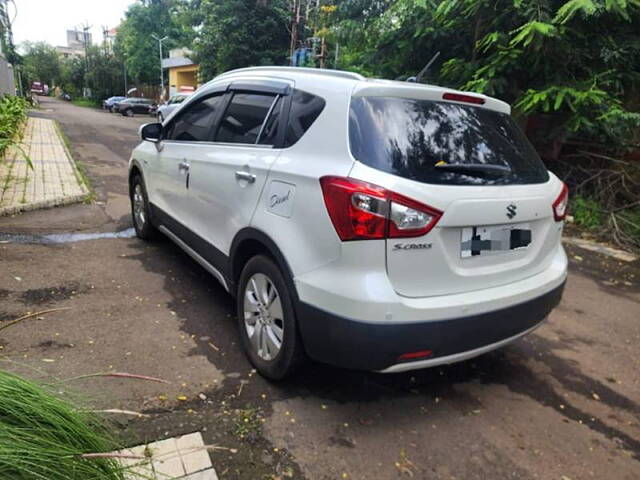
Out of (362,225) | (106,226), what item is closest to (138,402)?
(362,225)

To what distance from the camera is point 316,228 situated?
91.4 inches

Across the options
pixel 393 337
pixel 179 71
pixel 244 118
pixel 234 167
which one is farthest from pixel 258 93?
pixel 179 71

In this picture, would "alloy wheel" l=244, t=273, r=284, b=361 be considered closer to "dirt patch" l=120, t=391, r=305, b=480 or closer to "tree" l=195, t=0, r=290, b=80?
"dirt patch" l=120, t=391, r=305, b=480

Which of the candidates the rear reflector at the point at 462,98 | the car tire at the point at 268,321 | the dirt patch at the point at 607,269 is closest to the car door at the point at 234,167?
the car tire at the point at 268,321

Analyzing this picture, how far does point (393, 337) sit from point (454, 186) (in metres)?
0.79

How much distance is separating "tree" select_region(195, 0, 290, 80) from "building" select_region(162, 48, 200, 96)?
48.9 feet

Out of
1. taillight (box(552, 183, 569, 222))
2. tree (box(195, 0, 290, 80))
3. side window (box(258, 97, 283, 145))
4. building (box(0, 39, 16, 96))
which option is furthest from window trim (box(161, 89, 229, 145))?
tree (box(195, 0, 290, 80))

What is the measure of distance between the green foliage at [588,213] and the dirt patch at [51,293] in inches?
276

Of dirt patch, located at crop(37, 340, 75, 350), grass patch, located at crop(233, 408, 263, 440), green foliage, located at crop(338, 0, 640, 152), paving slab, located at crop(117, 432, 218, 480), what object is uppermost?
green foliage, located at crop(338, 0, 640, 152)

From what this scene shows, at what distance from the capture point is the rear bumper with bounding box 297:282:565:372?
7.24ft

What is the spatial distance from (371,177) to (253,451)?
143cm

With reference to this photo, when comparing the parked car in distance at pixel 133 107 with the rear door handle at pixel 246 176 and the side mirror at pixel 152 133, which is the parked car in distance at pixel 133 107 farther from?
the rear door handle at pixel 246 176

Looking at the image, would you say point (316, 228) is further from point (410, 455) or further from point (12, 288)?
point (12, 288)

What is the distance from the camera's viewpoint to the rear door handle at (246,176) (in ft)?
9.41
